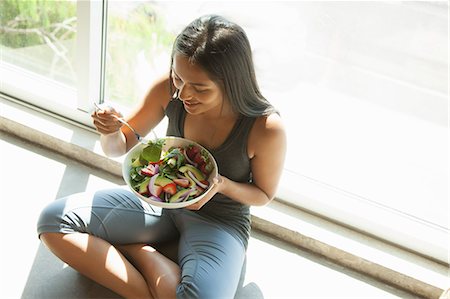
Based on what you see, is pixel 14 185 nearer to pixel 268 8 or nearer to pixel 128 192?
pixel 128 192

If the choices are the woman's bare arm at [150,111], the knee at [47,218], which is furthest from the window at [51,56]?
the knee at [47,218]

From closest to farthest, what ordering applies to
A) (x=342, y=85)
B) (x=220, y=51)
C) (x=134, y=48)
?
(x=220, y=51), (x=342, y=85), (x=134, y=48)

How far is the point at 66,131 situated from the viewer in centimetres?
180

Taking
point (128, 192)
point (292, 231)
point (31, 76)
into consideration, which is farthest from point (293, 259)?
point (31, 76)

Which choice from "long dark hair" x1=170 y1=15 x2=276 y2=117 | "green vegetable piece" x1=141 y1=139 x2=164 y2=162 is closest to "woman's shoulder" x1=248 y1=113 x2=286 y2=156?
"long dark hair" x1=170 y1=15 x2=276 y2=117

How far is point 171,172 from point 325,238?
0.59 metres

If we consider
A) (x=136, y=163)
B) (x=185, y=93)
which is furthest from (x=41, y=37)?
(x=185, y=93)

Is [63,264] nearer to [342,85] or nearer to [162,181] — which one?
[162,181]

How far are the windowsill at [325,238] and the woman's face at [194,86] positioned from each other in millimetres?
547

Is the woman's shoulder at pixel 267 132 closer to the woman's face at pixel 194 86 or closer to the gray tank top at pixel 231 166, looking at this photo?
the gray tank top at pixel 231 166

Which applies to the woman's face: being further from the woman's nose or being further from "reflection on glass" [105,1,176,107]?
"reflection on glass" [105,1,176,107]

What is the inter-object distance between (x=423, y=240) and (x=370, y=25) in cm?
65

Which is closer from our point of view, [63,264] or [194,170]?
[194,170]

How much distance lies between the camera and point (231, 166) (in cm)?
127
